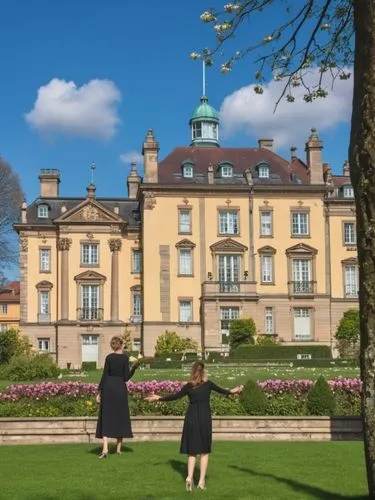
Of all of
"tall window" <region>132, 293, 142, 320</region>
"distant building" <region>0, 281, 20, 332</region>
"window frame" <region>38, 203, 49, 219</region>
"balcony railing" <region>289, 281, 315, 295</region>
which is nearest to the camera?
"balcony railing" <region>289, 281, 315, 295</region>

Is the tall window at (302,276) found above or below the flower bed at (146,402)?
above

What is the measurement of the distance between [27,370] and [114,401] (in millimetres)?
21268

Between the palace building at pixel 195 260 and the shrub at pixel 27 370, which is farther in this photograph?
the palace building at pixel 195 260

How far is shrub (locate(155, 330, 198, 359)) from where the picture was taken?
175 ft

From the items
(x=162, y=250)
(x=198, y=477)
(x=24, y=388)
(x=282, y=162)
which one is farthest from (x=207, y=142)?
(x=198, y=477)

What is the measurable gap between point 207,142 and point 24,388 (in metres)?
55.6

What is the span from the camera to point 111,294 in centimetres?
5778

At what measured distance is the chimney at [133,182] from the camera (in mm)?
65863

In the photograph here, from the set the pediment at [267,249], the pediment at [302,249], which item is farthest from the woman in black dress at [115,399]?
the pediment at [302,249]

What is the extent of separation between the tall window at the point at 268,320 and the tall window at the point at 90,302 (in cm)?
1209

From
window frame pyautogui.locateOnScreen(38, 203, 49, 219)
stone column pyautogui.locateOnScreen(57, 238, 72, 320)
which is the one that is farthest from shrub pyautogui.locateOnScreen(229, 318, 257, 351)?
window frame pyautogui.locateOnScreen(38, 203, 49, 219)

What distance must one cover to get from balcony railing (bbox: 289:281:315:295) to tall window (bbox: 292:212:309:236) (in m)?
3.63

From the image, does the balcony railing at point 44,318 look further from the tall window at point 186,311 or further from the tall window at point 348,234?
the tall window at point 348,234

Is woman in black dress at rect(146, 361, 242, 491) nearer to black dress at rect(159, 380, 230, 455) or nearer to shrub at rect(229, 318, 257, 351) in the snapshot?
black dress at rect(159, 380, 230, 455)
